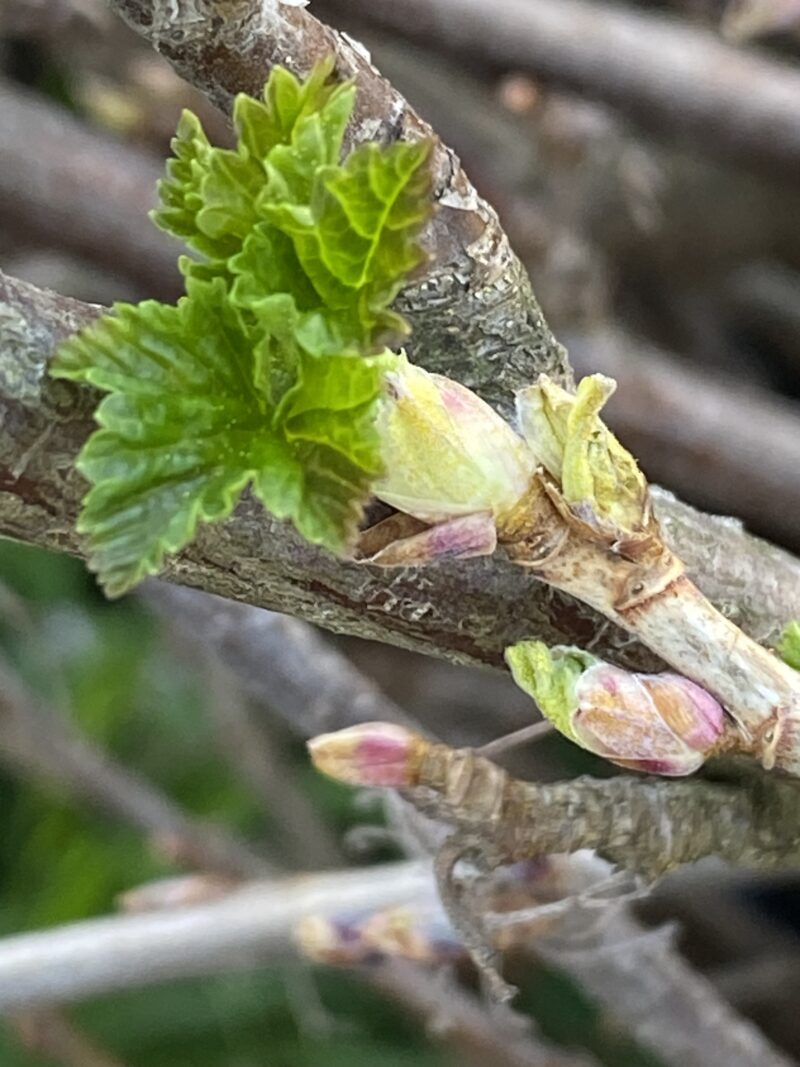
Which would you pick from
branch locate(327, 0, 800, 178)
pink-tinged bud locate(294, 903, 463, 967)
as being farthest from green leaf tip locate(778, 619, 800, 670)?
branch locate(327, 0, 800, 178)

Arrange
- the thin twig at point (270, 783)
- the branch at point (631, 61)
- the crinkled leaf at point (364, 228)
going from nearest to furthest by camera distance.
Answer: the crinkled leaf at point (364, 228)
the branch at point (631, 61)
the thin twig at point (270, 783)

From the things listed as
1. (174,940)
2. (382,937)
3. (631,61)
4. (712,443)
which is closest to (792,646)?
(382,937)

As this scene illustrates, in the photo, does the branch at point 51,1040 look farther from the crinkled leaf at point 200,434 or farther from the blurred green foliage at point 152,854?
the crinkled leaf at point 200,434

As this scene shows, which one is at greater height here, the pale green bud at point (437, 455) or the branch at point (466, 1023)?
the pale green bud at point (437, 455)

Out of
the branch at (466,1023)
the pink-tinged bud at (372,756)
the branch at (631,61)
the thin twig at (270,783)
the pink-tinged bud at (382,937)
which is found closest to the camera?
the pink-tinged bud at (372,756)

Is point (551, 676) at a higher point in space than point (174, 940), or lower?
higher

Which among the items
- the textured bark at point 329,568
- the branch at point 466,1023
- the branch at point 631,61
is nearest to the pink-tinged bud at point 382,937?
the branch at point 466,1023

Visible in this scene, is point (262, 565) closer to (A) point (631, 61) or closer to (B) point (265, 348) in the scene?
(B) point (265, 348)
